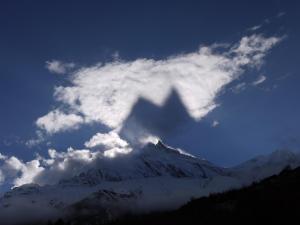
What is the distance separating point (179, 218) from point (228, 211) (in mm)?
5110

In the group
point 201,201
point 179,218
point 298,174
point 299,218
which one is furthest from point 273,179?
point 299,218

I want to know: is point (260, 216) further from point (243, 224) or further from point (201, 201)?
point (201, 201)

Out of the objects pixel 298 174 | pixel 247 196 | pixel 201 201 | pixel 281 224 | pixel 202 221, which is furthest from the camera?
pixel 201 201

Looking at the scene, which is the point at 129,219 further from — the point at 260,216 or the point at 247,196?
the point at 260,216

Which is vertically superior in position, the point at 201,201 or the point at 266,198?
the point at 201,201

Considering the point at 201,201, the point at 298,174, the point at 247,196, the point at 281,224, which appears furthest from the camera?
the point at 201,201

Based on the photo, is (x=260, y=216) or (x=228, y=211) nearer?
(x=260, y=216)

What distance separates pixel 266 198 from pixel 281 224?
6.71 m

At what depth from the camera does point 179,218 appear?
60.7 meters

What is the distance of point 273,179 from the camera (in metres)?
68.8

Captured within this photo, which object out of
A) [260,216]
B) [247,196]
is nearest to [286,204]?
[260,216]

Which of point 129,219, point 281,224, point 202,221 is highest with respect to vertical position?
point 129,219

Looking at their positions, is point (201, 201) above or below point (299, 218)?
above

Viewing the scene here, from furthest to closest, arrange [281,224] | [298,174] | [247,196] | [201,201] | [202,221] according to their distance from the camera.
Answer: [201,201]
[298,174]
[247,196]
[202,221]
[281,224]
